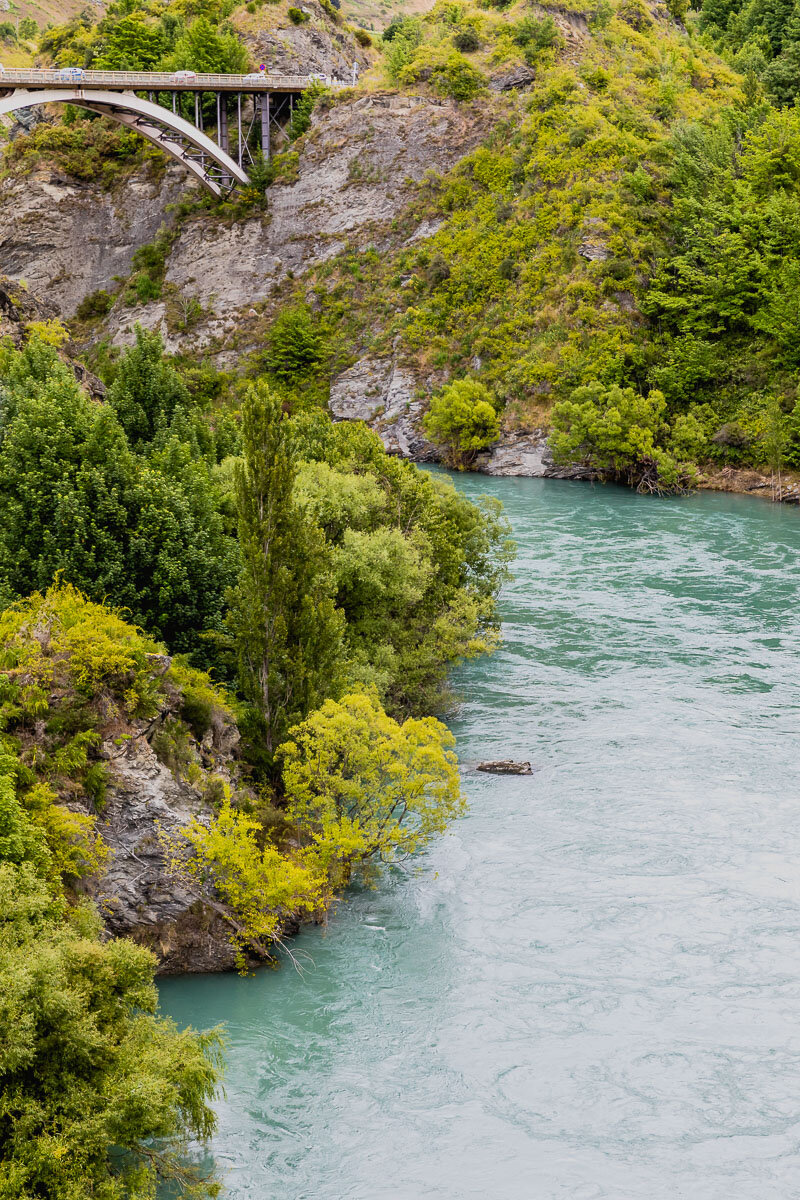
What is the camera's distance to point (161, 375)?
35625mm

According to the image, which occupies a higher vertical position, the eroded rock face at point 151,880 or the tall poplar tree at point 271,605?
the tall poplar tree at point 271,605

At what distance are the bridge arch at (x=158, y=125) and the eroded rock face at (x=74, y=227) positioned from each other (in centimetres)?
684

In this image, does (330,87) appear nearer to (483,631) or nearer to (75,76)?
(75,76)

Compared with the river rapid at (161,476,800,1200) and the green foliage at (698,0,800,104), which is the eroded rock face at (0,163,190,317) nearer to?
the green foliage at (698,0,800,104)

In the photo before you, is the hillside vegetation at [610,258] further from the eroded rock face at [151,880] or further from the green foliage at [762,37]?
the eroded rock face at [151,880]

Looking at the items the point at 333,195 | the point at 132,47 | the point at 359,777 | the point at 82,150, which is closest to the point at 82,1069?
the point at 359,777

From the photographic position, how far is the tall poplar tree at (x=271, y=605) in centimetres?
2566

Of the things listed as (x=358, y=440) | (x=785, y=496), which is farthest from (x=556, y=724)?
(x=785, y=496)

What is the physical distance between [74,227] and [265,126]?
20.1 meters

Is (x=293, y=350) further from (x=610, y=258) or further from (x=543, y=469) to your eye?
(x=610, y=258)

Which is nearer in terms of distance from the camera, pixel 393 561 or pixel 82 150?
pixel 393 561

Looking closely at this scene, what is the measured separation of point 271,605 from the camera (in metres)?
25.8

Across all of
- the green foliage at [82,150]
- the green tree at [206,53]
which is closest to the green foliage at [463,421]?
the green tree at [206,53]

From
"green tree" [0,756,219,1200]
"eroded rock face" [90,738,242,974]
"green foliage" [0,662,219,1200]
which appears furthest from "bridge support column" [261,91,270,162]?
"green tree" [0,756,219,1200]
